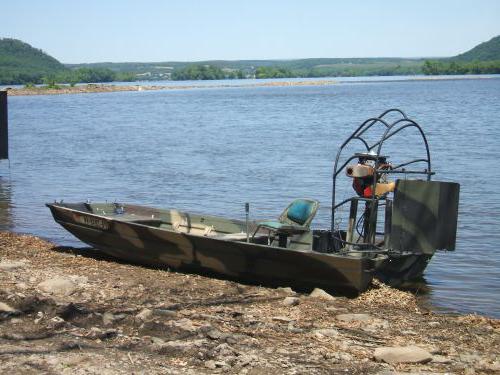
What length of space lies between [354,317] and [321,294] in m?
1.59

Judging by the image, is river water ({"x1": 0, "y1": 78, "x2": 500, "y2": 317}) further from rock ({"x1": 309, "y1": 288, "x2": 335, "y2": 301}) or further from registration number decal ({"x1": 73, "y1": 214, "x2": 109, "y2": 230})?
registration number decal ({"x1": 73, "y1": 214, "x2": 109, "y2": 230})

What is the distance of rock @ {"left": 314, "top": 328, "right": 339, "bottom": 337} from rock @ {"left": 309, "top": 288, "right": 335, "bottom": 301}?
233 centimetres

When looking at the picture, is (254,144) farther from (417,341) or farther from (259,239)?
(417,341)

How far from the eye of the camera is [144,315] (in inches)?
410

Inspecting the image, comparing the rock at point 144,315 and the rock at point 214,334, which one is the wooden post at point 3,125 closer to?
the rock at point 144,315

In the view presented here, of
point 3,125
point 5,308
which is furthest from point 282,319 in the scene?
point 3,125

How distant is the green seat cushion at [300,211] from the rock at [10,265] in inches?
188

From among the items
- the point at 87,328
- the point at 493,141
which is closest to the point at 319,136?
the point at 493,141

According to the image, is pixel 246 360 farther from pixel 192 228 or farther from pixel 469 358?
pixel 192 228

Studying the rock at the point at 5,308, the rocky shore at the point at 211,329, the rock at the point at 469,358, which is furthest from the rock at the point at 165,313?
the rock at the point at 469,358

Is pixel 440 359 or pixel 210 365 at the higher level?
pixel 210 365

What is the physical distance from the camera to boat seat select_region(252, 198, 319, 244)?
13812mm

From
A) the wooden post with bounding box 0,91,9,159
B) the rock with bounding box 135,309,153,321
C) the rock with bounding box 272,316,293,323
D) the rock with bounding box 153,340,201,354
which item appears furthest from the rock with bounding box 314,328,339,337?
the wooden post with bounding box 0,91,9,159

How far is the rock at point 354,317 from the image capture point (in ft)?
36.7
